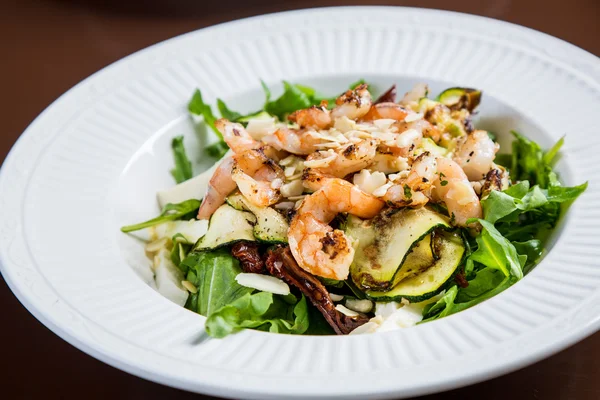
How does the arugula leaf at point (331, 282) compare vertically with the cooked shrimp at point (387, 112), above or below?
below

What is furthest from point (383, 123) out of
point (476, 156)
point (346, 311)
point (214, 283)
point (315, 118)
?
point (214, 283)

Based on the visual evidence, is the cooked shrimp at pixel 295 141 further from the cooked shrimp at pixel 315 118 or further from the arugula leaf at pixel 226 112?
the arugula leaf at pixel 226 112

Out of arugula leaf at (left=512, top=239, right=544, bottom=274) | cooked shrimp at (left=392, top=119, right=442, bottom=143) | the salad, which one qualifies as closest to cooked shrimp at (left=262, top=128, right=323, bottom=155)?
the salad

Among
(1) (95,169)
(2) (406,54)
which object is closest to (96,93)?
(1) (95,169)

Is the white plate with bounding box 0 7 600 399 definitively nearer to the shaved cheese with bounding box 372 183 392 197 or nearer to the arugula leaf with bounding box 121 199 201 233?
the arugula leaf with bounding box 121 199 201 233

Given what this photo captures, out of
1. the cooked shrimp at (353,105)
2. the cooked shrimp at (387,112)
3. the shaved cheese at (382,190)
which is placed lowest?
the shaved cheese at (382,190)

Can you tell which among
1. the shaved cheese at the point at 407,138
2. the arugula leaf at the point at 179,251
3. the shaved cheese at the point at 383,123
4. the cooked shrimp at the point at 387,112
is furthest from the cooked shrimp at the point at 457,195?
the arugula leaf at the point at 179,251
